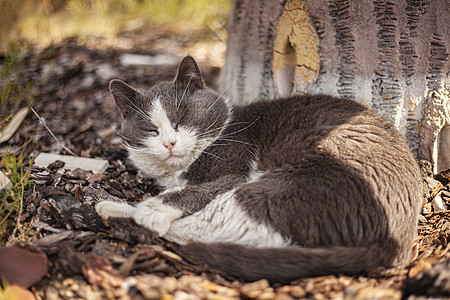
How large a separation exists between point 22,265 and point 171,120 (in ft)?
4.14

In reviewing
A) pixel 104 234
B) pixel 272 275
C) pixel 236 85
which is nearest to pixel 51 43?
pixel 236 85

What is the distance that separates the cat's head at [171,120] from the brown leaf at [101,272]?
92 cm

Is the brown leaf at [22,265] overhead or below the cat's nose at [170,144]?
below

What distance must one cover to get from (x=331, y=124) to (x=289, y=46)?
1.14 m

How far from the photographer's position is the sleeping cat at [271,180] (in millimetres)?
1887

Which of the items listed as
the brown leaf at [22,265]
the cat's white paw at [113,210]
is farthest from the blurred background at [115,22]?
the brown leaf at [22,265]

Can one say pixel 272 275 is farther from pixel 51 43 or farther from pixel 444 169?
pixel 51 43

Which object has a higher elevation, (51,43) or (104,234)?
(51,43)

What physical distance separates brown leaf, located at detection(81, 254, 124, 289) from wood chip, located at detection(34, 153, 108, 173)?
132cm

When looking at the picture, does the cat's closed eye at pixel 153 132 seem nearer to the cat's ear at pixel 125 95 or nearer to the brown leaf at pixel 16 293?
the cat's ear at pixel 125 95

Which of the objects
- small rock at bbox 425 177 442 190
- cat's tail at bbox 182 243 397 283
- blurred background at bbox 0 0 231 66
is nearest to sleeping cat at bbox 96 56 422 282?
cat's tail at bbox 182 243 397 283

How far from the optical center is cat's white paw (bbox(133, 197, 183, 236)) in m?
2.13

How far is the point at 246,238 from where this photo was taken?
2053 millimetres

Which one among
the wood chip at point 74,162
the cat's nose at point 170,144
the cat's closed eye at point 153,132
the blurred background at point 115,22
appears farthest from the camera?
the blurred background at point 115,22
